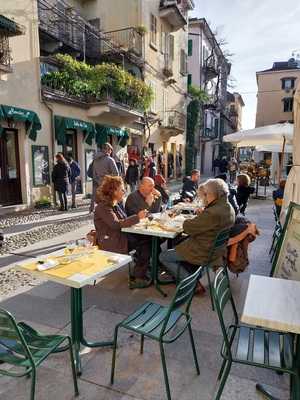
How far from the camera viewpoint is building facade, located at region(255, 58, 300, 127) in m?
32.6

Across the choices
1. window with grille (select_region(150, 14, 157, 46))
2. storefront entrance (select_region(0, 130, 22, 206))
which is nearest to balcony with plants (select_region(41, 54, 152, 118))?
storefront entrance (select_region(0, 130, 22, 206))

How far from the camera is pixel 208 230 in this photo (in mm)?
3184

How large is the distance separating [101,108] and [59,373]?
9.64m

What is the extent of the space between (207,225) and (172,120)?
51.2 ft

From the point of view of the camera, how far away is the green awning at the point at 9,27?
6.67m

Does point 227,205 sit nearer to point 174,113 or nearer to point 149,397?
point 149,397

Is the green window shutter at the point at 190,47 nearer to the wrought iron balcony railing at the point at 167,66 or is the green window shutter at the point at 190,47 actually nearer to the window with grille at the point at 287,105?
the wrought iron balcony railing at the point at 167,66

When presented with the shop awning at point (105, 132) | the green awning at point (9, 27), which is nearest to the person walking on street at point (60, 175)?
the green awning at point (9, 27)

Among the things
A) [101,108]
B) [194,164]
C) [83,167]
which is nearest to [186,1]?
[194,164]

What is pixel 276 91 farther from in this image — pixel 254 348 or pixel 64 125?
pixel 254 348

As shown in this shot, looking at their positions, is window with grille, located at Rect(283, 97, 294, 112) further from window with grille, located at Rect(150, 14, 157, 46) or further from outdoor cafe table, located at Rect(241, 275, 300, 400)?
outdoor cafe table, located at Rect(241, 275, 300, 400)

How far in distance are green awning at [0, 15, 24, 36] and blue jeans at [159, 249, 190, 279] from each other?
6.49m

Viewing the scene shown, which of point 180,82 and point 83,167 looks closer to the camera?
point 83,167

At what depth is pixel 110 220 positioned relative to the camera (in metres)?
3.42
